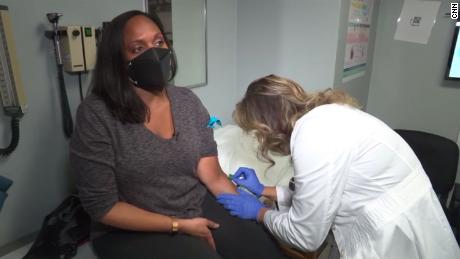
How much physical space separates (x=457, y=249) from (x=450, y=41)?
162 cm

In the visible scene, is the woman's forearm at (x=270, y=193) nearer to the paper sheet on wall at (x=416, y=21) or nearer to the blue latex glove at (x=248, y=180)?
the blue latex glove at (x=248, y=180)

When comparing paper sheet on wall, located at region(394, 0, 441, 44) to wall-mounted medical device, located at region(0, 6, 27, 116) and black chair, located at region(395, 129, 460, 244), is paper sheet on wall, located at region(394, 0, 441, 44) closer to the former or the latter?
black chair, located at region(395, 129, 460, 244)

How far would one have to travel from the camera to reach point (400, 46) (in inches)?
92.7

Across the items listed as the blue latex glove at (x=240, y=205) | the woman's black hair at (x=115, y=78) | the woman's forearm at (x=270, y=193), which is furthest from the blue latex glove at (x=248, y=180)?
the woman's black hair at (x=115, y=78)

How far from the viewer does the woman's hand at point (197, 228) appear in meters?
1.09

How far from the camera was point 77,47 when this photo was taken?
1.28 metres

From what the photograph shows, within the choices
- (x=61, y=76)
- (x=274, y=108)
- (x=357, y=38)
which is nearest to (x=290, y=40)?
(x=357, y=38)

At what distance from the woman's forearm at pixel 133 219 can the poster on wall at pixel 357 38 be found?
1.53 metres

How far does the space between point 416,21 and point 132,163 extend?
2211mm

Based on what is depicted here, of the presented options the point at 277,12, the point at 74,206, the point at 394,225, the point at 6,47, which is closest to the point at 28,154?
the point at 74,206

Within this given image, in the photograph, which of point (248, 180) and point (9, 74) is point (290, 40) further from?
point (9, 74)

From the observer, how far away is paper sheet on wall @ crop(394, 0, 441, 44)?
2162 millimetres

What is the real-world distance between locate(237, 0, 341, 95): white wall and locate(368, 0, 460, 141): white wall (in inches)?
32.0

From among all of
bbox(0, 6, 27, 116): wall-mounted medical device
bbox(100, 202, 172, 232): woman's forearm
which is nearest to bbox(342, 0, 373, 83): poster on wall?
bbox(100, 202, 172, 232): woman's forearm
